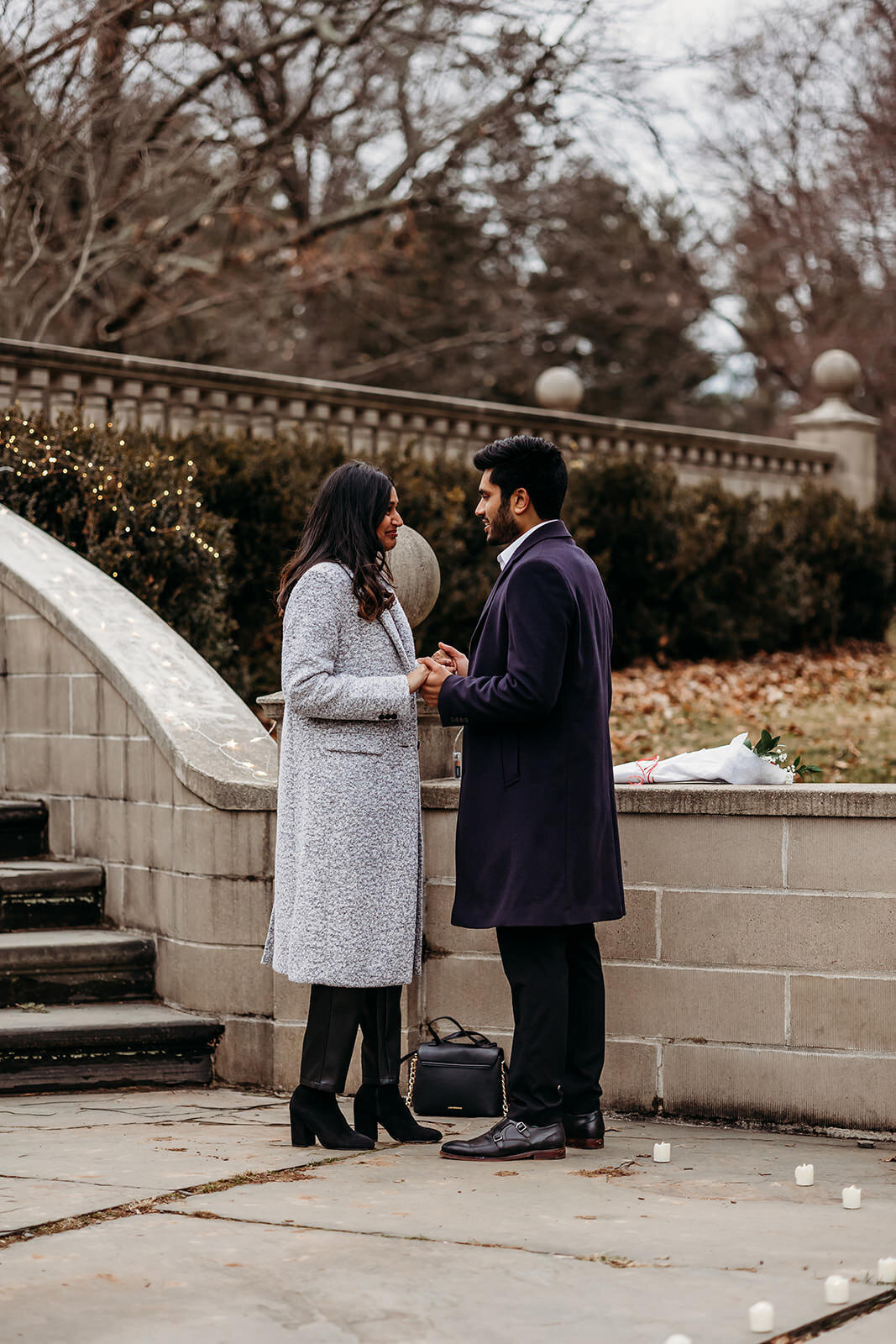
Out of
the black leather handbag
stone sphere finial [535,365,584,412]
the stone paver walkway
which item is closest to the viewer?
the stone paver walkway

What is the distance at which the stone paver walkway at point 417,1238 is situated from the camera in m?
3.19

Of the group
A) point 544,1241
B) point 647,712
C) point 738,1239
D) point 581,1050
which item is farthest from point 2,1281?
point 647,712

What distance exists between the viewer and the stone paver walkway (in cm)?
319

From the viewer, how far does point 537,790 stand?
4.63 meters

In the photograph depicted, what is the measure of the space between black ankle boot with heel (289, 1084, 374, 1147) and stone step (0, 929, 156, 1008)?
5.01 ft

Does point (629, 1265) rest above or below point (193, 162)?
below

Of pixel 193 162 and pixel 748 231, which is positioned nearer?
pixel 193 162

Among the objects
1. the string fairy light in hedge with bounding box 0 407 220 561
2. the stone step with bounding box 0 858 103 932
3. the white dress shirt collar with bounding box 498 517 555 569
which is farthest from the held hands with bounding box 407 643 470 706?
the string fairy light in hedge with bounding box 0 407 220 561

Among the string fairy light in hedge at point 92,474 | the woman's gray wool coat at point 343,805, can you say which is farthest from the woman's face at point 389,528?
the string fairy light in hedge at point 92,474

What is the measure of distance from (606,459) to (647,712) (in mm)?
2971

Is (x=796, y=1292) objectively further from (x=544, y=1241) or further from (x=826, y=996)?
(x=826, y=996)

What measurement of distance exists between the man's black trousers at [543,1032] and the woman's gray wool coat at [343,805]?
34 centimetres

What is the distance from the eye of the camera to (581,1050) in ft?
15.8

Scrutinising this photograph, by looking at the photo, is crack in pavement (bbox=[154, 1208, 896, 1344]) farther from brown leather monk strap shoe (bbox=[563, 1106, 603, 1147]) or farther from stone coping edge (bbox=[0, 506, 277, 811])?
stone coping edge (bbox=[0, 506, 277, 811])
